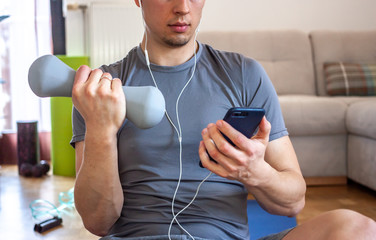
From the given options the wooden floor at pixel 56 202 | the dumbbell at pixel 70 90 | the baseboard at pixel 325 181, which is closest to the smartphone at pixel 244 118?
the dumbbell at pixel 70 90

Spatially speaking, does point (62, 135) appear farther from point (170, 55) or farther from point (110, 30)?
point (170, 55)

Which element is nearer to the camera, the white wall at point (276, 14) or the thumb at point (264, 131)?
the thumb at point (264, 131)

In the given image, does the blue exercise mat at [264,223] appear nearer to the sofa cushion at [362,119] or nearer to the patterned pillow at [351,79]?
the sofa cushion at [362,119]

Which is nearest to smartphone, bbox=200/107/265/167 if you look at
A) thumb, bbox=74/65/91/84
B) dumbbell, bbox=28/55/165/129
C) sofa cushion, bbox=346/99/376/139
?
dumbbell, bbox=28/55/165/129

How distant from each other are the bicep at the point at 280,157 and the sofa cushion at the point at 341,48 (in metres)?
2.17

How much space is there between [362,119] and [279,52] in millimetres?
915

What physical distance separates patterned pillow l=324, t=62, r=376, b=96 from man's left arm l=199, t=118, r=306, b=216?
2.02 metres

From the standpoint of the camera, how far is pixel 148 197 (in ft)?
2.89

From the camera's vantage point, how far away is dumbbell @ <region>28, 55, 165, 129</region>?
74 centimetres

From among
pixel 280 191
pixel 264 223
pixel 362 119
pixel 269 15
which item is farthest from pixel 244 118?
pixel 269 15

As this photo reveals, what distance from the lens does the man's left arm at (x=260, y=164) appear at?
2.31 ft

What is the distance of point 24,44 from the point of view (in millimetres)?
3305

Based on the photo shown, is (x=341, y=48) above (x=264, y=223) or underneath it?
above

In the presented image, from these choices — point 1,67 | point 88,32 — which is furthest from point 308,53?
point 1,67
